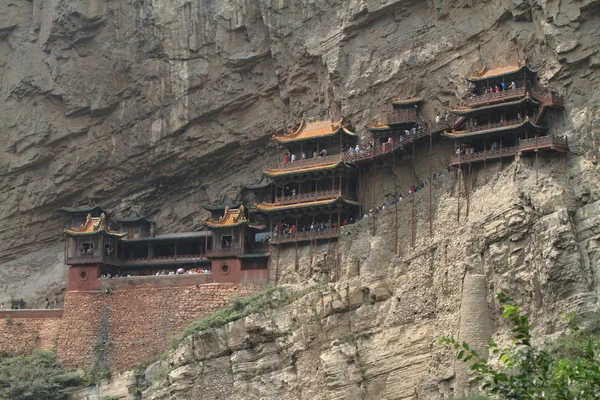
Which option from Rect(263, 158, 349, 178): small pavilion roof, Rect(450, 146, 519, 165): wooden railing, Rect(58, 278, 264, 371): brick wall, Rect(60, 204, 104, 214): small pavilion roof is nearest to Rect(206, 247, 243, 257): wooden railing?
Rect(58, 278, 264, 371): brick wall

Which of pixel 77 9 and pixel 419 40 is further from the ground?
pixel 77 9

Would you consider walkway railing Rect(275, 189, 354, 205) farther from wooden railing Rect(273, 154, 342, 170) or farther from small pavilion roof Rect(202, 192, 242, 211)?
small pavilion roof Rect(202, 192, 242, 211)

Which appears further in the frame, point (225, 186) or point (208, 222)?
point (225, 186)

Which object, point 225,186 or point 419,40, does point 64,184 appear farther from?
point 419,40

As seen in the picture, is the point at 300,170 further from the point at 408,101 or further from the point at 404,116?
the point at 408,101

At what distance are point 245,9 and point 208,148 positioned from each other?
6754 mm

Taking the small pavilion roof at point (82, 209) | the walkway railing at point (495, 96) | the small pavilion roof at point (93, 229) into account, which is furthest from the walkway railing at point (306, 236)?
the small pavilion roof at point (82, 209)

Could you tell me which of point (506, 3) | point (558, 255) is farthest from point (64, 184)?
point (558, 255)

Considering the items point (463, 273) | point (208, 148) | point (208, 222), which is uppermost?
point (208, 148)

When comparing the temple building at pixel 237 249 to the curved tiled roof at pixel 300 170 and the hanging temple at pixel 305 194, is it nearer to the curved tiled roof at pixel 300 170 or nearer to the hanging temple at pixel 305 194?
the hanging temple at pixel 305 194

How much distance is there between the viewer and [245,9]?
170ft

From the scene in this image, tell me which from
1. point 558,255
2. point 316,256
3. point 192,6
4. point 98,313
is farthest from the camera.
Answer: point 192,6

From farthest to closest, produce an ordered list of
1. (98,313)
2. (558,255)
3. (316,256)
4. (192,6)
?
(192,6) → (98,313) → (316,256) → (558,255)

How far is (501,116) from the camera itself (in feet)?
137
